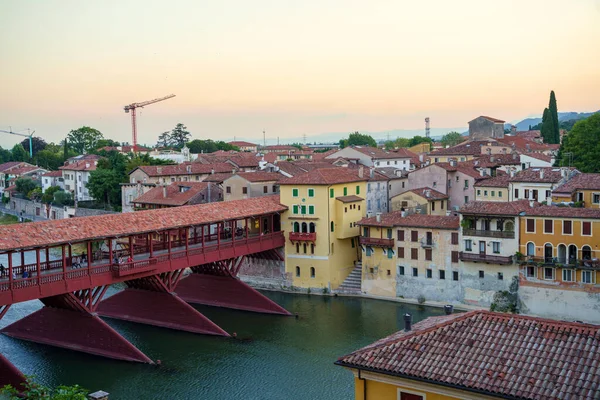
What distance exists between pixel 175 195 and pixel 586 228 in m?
32.9

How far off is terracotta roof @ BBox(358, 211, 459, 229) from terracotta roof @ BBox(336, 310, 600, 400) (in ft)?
85.1

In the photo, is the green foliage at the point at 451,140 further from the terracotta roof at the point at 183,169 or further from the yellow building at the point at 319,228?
the yellow building at the point at 319,228

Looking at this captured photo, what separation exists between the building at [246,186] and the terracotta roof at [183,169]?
684 inches

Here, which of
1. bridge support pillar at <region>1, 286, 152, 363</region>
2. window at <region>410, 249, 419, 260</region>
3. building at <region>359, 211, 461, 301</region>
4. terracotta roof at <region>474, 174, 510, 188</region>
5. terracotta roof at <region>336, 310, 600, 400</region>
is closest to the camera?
terracotta roof at <region>336, 310, 600, 400</region>

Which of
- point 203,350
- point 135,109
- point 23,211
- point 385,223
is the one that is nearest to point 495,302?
point 385,223

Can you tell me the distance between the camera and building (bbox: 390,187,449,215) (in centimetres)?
5328

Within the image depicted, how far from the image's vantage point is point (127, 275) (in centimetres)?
3531

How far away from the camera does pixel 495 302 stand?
39.9m

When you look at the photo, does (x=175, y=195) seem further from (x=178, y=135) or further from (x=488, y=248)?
(x=178, y=135)

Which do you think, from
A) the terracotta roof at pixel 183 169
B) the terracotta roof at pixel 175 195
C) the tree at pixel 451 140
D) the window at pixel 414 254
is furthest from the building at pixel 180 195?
the tree at pixel 451 140

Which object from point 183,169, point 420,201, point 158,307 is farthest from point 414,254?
point 183,169

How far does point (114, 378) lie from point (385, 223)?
19856 mm

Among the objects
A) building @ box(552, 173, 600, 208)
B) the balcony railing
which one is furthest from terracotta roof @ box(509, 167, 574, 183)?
the balcony railing

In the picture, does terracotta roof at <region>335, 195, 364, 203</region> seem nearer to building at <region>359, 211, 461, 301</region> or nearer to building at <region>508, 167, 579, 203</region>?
building at <region>359, 211, 461, 301</region>
